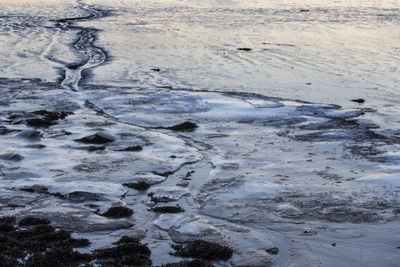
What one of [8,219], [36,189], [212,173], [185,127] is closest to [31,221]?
[8,219]

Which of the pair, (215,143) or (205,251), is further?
(215,143)

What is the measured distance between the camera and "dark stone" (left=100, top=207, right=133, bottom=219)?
227 inches

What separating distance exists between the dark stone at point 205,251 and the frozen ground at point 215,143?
A: 0.10 m

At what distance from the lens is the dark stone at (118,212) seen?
18.9ft

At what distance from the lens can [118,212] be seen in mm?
5812

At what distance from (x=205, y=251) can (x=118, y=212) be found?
4.48ft

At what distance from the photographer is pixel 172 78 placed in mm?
13719

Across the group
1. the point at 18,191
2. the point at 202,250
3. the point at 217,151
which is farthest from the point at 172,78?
the point at 202,250

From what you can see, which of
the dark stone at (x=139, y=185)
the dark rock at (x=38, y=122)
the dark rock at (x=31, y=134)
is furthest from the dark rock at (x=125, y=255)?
the dark rock at (x=38, y=122)

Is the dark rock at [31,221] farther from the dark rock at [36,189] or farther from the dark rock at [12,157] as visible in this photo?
the dark rock at [12,157]

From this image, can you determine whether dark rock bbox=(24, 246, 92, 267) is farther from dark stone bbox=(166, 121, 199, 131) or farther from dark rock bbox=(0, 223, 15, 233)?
dark stone bbox=(166, 121, 199, 131)

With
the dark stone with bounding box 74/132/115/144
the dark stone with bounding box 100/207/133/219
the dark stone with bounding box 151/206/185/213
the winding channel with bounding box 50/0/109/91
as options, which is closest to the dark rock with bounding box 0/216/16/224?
the dark stone with bounding box 100/207/133/219

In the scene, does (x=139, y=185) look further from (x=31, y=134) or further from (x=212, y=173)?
(x=31, y=134)

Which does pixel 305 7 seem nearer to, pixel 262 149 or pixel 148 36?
pixel 148 36
